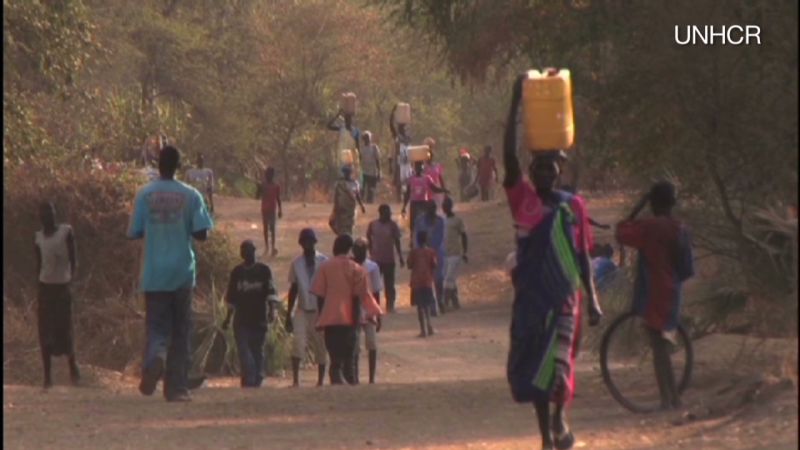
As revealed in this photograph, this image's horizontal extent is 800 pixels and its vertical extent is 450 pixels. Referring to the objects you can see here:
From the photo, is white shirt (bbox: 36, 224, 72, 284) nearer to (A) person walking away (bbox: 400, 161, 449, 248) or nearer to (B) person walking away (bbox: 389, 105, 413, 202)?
(A) person walking away (bbox: 400, 161, 449, 248)

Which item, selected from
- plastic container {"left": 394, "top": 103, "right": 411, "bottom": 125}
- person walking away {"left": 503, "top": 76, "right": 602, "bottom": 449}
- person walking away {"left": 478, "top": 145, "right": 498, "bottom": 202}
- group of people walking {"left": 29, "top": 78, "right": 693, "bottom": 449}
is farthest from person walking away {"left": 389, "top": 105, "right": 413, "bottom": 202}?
person walking away {"left": 503, "top": 76, "right": 602, "bottom": 449}

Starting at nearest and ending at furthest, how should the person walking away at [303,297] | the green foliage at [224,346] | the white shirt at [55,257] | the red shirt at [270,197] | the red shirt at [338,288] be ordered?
1. the red shirt at [338,288]
2. the white shirt at [55,257]
3. the person walking away at [303,297]
4. the green foliage at [224,346]
5. the red shirt at [270,197]

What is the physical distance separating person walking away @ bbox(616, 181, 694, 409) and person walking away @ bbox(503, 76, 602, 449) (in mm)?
2621

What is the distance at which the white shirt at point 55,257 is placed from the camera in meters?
15.0

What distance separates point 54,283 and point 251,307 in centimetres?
168

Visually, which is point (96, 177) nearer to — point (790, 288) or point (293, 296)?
point (293, 296)

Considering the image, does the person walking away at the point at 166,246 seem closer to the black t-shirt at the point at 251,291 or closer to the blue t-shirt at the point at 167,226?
the blue t-shirt at the point at 167,226

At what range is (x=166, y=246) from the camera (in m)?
12.7

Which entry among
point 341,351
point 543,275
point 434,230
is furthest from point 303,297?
point 434,230

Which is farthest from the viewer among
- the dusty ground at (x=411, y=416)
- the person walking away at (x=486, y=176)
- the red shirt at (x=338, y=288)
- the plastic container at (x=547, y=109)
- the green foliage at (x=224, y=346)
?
the person walking away at (x=486, y=176)

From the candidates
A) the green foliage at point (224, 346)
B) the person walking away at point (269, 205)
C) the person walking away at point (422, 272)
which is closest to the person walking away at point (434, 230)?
the person walking away at point (422, 272)

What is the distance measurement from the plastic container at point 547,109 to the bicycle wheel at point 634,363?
128 inches

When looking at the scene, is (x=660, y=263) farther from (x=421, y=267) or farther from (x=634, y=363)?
(x=421, y=267)

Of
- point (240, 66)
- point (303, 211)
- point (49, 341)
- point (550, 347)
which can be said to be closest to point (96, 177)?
point (49, 341)
